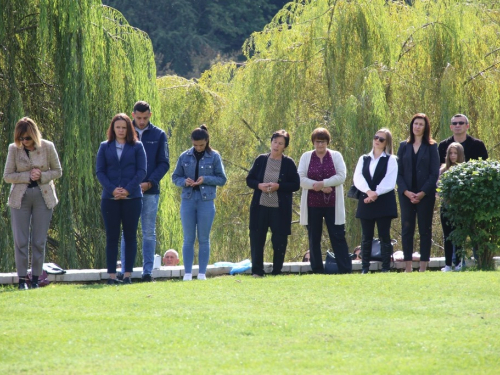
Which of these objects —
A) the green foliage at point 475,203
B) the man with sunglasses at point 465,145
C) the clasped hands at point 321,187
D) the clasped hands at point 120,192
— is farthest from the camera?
the man with sunglasses at point 465,145

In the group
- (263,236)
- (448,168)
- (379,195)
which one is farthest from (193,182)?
(448,168)

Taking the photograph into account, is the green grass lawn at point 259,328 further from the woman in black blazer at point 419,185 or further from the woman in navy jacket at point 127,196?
the woman in black blazer at point 419,185

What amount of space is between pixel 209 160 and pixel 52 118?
15.2 feet

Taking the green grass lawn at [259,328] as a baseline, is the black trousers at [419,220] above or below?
above

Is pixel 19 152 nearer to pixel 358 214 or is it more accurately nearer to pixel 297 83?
pixel 358 214

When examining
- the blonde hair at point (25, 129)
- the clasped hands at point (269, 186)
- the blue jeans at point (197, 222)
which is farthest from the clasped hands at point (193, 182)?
the blonde hair at point (25, 129)

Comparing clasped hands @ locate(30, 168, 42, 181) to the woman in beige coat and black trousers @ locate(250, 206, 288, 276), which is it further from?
black trousers @ locate(250, 206, 288, 276)

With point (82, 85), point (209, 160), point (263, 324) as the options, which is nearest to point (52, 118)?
point (82, 85)

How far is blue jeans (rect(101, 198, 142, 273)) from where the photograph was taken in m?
11.3

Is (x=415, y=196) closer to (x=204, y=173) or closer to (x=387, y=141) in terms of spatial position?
(x=387, y=141)

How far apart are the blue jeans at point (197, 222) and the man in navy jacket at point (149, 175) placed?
0.41 metres

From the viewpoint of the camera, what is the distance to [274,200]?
1226 centimetres

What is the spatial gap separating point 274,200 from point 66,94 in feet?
15.6

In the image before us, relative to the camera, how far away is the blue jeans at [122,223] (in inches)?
444
